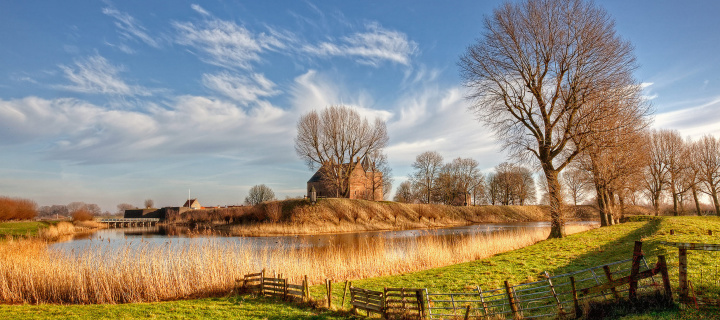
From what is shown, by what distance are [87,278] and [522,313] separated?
11.4m

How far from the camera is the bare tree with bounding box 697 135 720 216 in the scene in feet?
113

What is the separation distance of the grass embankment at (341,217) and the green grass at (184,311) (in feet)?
77.8

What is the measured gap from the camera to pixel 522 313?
6.75m

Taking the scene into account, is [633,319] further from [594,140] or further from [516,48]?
[516,48]

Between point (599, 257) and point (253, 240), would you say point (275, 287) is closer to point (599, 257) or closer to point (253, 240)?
point (599, 257)

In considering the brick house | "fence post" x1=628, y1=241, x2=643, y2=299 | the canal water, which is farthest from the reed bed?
the brick house

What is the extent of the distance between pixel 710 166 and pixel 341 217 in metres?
35.2

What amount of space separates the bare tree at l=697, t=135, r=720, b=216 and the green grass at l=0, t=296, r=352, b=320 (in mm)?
41455

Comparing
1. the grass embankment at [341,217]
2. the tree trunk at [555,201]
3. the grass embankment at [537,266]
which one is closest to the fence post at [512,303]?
the grass embankment at [537,266]

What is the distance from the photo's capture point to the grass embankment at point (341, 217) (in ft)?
117

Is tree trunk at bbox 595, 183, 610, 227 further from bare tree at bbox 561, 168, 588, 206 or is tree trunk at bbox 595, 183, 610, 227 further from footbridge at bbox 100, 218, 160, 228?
footbridge at bbox 100, 218, 160, 228

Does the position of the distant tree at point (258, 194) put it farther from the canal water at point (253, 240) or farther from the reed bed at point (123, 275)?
the reed bed at point (123, 275)

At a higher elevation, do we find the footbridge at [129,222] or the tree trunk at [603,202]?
the tree trunk at [603,202]

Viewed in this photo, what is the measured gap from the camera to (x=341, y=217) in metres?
40.0
